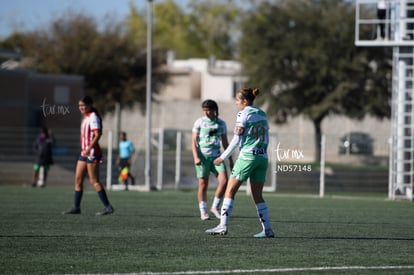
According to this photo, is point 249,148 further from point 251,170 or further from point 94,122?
point 94,122

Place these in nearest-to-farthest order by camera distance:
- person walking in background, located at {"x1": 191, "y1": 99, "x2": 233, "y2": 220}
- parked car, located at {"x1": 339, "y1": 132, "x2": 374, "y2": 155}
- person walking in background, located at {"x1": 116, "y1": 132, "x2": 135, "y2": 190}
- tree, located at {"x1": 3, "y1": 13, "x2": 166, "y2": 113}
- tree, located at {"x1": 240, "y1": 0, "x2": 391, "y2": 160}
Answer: person walking in background, located at {"x1": 191, "y1": 99, "x2": 233, "y2": 220} → person walking in background, located at {"x1": 116, "y1": 132, "x2": 135, "y2": 190} → parked car, located at {"x1": 339, "y1": 132, "x2": 374, "y2": 155} → tree, located at {"x1": 240, "y1": 0, "x2": 391, "y2": 160} → tree, located at {"x1": 3, "y1": 13, "x2": 166, "y2": 113}

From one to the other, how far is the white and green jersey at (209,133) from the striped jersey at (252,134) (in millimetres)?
3682

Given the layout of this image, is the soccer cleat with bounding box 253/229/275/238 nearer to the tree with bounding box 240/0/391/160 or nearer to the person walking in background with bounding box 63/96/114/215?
the person walking in background with bounding box 63/96/114/215

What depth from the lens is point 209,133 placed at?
678 inches

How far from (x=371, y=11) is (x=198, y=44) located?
53230mm

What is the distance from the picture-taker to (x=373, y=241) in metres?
13.3

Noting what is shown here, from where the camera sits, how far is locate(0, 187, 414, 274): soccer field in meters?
10.2

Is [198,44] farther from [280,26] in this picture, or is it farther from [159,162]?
[159,162]

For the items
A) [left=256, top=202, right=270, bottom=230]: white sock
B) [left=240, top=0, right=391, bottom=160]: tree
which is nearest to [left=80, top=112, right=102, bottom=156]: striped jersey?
[left=256, top=202, right=270, bottom=230]: white sock

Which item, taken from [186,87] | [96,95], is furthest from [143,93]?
[186,87]

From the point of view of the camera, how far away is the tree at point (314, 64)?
5556 cm

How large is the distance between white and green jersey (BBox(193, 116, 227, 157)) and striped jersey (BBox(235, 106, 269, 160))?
3682mm

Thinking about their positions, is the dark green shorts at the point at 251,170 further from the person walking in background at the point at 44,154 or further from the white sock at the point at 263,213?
the person walking in background at the point at 44,154

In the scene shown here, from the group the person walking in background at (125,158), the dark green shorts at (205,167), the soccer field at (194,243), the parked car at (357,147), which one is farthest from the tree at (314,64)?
the dark green shorts at (205,167)
